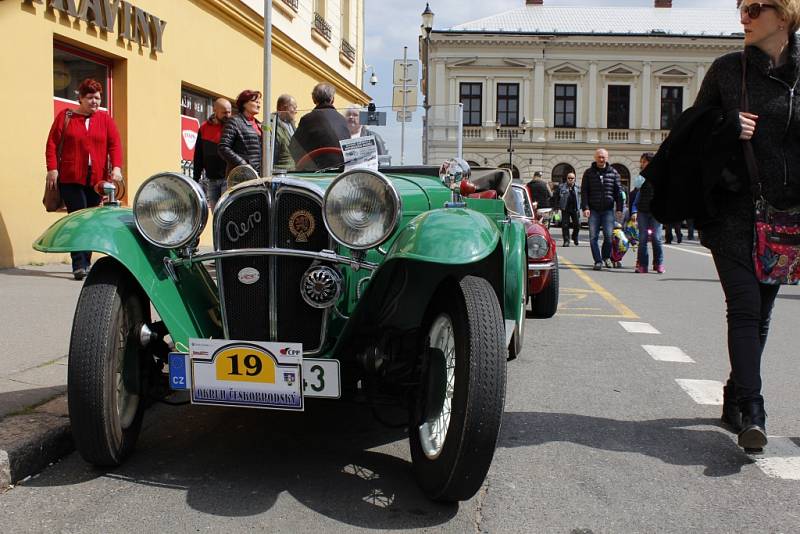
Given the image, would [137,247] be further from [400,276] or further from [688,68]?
[688,68]

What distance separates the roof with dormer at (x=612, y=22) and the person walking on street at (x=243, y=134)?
137 ft

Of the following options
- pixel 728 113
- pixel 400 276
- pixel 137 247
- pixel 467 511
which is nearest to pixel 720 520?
pixel 467 511

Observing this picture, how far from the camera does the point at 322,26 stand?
19.8m

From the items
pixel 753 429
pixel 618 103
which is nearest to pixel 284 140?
pixel 753 429

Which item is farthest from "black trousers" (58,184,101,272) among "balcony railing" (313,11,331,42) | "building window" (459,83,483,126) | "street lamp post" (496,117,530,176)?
"building window" (459,83,483,126)

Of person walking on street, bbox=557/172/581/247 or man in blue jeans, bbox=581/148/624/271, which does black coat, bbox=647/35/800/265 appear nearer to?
man in blue jeans, bbox=581/148/624/271

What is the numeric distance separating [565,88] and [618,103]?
3259mm

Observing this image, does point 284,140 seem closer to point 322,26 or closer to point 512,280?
point 512,280

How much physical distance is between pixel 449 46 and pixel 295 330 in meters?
46.5

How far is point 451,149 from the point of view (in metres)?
7.59

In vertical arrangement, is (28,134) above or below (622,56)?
below

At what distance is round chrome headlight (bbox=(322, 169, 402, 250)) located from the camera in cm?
317

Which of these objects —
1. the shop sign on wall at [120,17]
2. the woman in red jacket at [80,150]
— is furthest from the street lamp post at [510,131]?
the woman in red jacket at [80,150]

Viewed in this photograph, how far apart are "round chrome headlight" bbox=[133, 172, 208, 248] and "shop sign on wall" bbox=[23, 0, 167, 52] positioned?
6.62 metres
